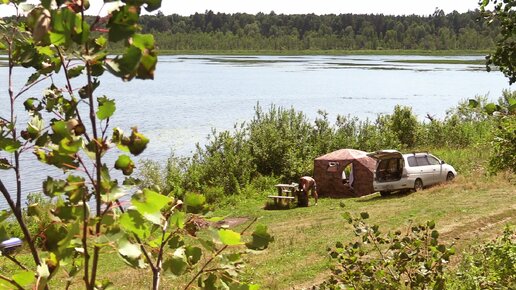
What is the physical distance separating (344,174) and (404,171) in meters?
4.64

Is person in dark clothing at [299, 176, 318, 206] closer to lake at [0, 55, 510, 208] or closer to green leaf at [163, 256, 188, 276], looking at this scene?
lake at [0, 55, 510, 208]

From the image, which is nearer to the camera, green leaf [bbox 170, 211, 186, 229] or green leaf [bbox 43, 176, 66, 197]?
green leaf [bbox 43, 176, 66, 197]

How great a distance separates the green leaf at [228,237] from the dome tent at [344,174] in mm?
27774

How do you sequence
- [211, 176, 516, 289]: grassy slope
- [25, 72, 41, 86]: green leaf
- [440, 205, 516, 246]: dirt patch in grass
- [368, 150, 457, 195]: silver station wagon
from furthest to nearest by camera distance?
1. [368, 150, 457, 195]: silver station wagon
2. [440, 205, 516, 246]: dirt patch in grass
3. [211, 176, 516, 289]: grassy slope
4. [25, 72, 41, 86]: green leaf

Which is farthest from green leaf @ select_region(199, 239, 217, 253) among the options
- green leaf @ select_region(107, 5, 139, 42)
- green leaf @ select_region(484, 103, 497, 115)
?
green leaf @ select_region(484, 103, 497, 115)

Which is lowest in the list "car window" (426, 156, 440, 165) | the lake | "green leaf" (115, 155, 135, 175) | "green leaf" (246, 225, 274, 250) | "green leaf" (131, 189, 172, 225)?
the lake

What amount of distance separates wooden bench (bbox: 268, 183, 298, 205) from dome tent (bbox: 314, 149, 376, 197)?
2311mm

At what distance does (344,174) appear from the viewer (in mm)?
30219

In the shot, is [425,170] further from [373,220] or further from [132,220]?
[132,220]

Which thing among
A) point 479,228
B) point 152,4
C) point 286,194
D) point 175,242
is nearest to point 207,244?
point 175,242

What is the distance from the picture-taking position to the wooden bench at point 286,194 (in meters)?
26.9

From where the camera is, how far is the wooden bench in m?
26.9

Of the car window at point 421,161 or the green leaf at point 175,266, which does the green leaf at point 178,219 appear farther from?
the car window at point 421,161

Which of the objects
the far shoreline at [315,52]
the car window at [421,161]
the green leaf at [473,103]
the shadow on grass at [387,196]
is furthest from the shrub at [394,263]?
the far shoreline at [315,52]
